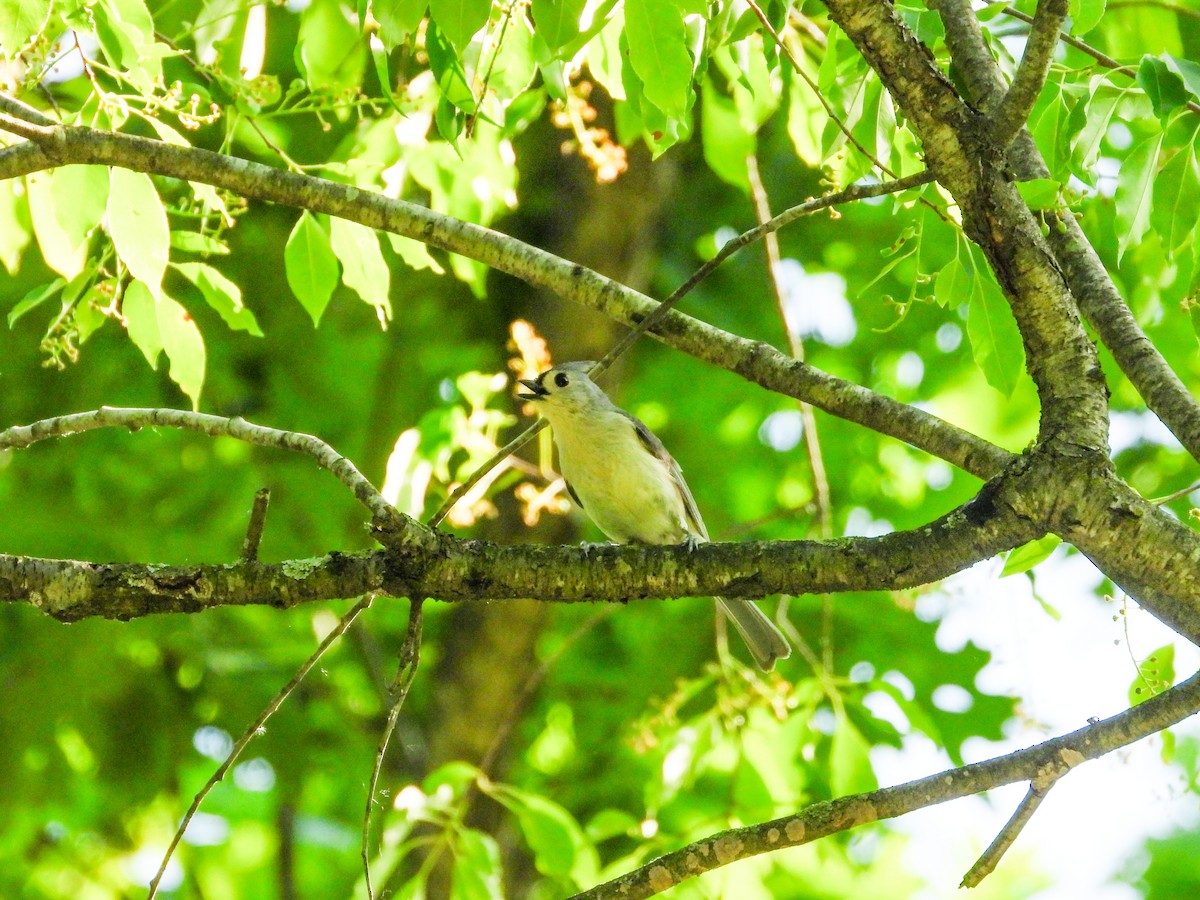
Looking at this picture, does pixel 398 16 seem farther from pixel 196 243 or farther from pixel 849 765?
pixel 849 765

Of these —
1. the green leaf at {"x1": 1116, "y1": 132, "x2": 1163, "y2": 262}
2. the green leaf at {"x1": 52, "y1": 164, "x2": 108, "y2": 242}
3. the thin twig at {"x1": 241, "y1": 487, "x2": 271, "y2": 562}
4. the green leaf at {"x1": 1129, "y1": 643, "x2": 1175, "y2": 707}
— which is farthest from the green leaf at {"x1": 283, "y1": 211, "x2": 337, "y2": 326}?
the green leaf at {"x1": 1129, "y1": 643, "x2": 1175, "y2": 707}

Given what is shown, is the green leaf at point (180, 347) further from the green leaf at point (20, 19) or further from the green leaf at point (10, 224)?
the green leaf at point (20, 19)

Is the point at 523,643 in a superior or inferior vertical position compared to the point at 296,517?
inferior

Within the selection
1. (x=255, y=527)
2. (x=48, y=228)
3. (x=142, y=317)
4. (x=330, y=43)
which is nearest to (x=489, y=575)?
(x=255, y=527)

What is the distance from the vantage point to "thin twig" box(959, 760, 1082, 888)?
215 cm

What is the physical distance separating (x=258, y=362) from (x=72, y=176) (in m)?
3.87

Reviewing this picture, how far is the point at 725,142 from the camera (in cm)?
417

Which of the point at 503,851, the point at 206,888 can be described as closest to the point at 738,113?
the point at 503,851

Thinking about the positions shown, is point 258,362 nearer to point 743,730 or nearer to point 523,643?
point 523,643

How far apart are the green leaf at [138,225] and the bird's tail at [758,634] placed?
2.95m

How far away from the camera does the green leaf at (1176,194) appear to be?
2.24 meters

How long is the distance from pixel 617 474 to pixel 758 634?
36.1 inches

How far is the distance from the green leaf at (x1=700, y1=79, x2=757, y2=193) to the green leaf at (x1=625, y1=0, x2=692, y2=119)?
194cm

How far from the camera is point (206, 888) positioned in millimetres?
6984
